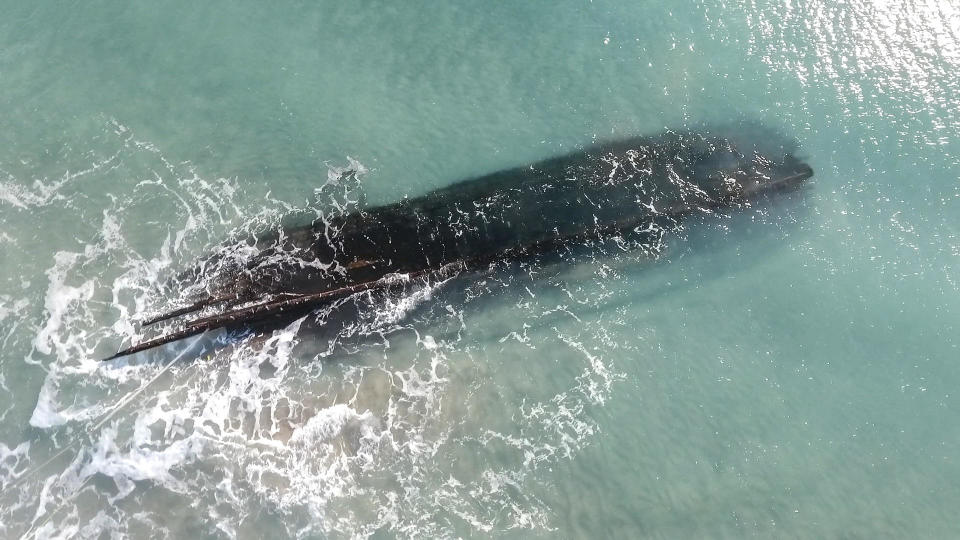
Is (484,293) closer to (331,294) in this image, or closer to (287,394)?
(331,294)

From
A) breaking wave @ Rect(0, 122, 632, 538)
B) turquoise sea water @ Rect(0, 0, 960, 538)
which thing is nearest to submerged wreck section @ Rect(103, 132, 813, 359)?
breaking wave @ Rect(0, 122, 632, 538)

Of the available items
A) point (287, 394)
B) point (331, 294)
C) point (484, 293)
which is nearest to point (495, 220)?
point (484, 293)

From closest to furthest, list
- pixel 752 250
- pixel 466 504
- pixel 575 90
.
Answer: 1. pixel 466 504
2. pixel 752 250
3. pixel 575 90

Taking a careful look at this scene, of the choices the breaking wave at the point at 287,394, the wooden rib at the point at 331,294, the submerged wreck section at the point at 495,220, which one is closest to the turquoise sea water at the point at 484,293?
the breaking wave at the point at 287,394

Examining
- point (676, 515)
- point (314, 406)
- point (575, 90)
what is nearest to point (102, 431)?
point (314, 406)

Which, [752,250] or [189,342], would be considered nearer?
[189,342]

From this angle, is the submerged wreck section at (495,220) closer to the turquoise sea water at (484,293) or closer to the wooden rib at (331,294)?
the wooden rib at (331,294)

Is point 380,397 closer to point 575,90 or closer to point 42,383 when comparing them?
point 42,383
